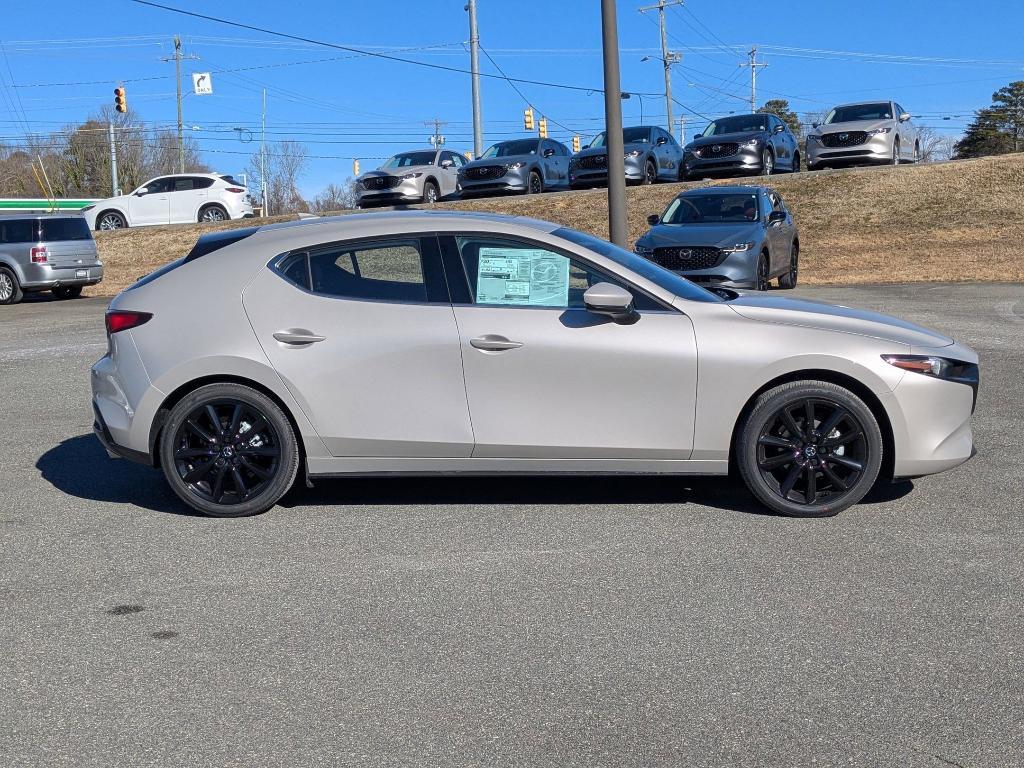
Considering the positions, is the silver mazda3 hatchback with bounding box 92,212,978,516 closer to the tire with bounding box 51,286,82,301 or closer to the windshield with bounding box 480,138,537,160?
the tire with bounding box 51,286,82,301

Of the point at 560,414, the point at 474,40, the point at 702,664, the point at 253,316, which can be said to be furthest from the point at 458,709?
the point at 474,40

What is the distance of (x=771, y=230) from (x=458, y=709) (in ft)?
52.8

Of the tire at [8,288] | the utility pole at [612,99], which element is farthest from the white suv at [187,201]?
the utility pole at [612,99]

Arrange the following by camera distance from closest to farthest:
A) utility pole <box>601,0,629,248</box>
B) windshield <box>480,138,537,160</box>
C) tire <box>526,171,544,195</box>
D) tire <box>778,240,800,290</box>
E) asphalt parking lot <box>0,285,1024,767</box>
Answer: asphalt parking lot <box>0,285,1024,767</box>, utility pole <box>601,0,629,248</box>, tire <box>778,240,800,290</box>, tire <box>526,171,544,195</box>, windshield <box>480,138,537,160</box>

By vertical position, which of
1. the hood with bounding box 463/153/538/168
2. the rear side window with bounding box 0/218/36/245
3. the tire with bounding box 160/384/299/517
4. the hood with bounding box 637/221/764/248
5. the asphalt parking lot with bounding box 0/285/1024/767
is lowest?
the asphalt parking lot with bounding box 0/285/1024/767

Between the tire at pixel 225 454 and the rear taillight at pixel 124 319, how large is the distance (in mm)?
499

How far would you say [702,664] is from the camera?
4223 mm

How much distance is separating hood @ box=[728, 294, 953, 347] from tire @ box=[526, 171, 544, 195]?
25809 mm

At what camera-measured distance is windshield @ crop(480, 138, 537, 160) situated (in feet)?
106

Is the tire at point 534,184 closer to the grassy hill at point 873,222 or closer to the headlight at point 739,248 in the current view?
the grassy hill at point 873,222

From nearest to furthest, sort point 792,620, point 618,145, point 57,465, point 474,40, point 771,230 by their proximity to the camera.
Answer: point 792,620 < point 57,465 < point 618,145 < point 771,230 < point 474,40

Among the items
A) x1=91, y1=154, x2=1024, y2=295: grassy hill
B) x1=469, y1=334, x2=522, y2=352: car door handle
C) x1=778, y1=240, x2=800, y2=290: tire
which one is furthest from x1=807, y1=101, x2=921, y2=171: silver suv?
x1=469, y1=334, x2=522, y2=352: car door handle

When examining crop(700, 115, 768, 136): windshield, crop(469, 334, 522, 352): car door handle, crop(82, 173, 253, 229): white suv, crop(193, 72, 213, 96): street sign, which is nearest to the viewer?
crop(469, 334, 522, 352): car door handle

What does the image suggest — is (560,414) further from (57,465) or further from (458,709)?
(57,465)
